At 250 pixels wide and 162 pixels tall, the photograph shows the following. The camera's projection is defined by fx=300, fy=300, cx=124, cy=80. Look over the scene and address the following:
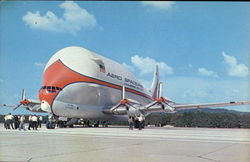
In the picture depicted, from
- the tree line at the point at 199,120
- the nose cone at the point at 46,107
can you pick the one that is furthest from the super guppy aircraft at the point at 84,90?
the tree line at the point at 199,120

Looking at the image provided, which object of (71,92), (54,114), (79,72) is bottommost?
(54,114)

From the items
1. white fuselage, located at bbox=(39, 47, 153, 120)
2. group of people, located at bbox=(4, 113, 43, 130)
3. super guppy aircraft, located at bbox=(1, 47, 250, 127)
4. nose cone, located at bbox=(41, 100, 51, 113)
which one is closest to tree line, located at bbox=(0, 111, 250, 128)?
super guppy aircraft, located at bbox=(1, 47, 250, 127)

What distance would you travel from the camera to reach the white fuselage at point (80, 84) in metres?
29.1

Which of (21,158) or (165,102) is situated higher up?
(165,102)

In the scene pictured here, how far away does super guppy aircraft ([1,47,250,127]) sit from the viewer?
29172mm

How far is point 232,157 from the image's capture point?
772 centimetres

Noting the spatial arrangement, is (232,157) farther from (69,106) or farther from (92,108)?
(92,108)

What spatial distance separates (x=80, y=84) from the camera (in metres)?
32.0

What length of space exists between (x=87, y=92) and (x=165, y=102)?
9.14 metres

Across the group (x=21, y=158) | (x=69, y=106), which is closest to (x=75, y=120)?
(x=69, y=106)

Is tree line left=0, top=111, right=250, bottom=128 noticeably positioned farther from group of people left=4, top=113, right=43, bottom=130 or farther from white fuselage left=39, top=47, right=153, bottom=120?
group of people left=4, top=113, right=43, bottom=130

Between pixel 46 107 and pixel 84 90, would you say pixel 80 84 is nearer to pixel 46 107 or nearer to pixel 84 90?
pixel 84 90

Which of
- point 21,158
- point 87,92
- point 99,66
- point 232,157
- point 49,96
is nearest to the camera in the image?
point 21,158

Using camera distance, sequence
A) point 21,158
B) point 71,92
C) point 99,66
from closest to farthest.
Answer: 1. point 21,158
2. point 71,92
3. point 99,66
